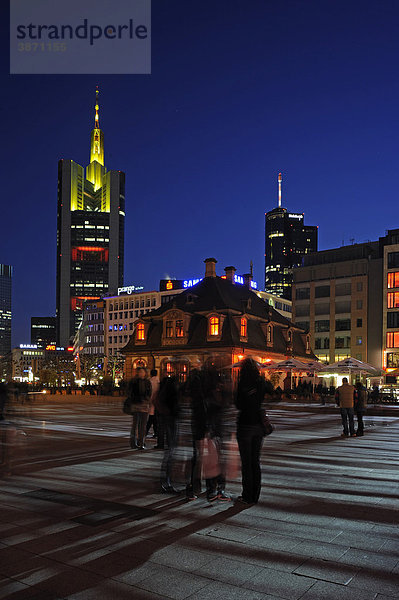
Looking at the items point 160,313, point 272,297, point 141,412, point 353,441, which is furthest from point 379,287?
point 141,412

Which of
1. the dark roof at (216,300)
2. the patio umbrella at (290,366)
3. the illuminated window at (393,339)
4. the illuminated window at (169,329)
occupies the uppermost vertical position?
the dark roof at (216,300)

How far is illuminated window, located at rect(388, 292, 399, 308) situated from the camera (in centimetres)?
7206

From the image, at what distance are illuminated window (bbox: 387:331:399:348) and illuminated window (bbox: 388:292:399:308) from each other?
354 centimetres

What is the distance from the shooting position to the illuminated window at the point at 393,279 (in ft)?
237

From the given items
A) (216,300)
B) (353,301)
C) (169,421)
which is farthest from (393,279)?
(169,421)

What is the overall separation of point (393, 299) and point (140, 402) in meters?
64.7

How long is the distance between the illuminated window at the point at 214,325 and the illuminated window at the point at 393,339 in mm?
27892

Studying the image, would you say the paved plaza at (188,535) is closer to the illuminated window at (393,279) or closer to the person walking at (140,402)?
the person walking at (140,402)

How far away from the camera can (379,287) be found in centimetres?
7556

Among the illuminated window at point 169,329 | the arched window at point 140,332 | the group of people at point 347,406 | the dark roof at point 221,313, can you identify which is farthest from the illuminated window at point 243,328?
the group of people at point 347,406

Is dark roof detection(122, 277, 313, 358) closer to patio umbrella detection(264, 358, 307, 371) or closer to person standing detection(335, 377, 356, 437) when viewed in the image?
patio umbrella detection(264, 358, 307, 371)

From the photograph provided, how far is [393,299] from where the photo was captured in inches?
2849

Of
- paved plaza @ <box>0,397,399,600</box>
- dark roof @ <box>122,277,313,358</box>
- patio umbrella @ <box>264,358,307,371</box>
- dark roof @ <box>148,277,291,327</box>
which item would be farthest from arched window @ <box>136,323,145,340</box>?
paved plaza @ <box>0,397,399,600</box>

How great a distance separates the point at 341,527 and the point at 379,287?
72625mm
